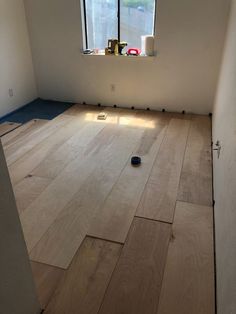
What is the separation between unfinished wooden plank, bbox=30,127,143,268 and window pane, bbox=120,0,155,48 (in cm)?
170

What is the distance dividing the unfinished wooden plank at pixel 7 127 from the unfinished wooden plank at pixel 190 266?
2.27m

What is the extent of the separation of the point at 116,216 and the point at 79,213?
10.4 inches

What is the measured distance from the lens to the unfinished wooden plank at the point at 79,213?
153 cm

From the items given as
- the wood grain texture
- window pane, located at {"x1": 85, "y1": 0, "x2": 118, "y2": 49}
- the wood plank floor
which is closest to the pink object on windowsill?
window pane, located at {"x1": 85, "y1": 0, "x2": 118, "y2": 49}

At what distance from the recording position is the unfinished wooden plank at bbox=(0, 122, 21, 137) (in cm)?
311

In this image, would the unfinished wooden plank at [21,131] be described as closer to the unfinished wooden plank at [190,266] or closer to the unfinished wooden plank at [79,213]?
the unfinished wooden plank at [79,213]

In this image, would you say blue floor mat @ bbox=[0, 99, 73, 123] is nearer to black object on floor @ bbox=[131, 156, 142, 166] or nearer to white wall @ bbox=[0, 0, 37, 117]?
white wall @ bbox=[0, 0, 37, 117]

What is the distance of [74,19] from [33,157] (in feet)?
6.81

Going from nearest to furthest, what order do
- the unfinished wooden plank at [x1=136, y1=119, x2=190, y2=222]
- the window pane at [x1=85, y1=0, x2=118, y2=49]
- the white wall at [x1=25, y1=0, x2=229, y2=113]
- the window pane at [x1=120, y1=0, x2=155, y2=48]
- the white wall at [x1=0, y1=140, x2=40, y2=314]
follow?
the white wall at [x1=0, y1=140, x2=40, y2=314]
the unfinished wooden plank at [x1=136, y1=119, x2=190, y2=222]
the white wall at [x1=25, y1=0, x2=229, y2=113]
the window pane at [x1=120, y1=0, x2=155, y2=48]
the window pane at [x1=85, y1=0, x2=118, y2=49]

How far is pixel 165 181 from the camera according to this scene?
7.18ft

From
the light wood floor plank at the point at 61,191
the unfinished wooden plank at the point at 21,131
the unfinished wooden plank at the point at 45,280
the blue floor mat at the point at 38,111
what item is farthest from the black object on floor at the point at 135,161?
the blue floor mat at the point at 38,111

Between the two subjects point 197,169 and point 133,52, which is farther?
point 133,52

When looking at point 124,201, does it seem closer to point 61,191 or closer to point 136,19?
point 61,191

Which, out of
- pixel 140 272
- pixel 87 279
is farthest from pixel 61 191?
pixel 140 272
